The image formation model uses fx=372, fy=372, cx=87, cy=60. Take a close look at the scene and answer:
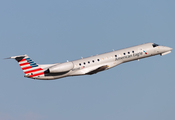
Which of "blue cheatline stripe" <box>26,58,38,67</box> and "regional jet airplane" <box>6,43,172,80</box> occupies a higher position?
"blue cheatline stripe" <box>26,58,38,67</box>

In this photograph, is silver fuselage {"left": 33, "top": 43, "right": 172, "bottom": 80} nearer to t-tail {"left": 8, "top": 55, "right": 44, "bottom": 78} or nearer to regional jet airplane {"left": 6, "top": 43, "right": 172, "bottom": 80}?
regional jet airplane {"left": 6, "top": 43, "right": 172, "bottom": 80}

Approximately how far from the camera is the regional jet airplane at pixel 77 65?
169ft

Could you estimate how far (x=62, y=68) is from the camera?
51.3m

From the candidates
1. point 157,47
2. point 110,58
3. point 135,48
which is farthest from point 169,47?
point 110,58

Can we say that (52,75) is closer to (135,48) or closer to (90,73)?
(90,73)

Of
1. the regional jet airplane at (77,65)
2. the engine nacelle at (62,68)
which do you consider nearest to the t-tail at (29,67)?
the regional jet airplane at (77,65)

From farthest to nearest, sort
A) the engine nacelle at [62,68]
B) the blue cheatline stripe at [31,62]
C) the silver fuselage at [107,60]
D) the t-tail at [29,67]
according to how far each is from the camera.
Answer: the silver fuselage at [107,60] → the blue cheatline stripe at [31,62] → the t-tail at [29,67] → the engine nacelle at [62,68]

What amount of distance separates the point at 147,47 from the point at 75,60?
449 inches

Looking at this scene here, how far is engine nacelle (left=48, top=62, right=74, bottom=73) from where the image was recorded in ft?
167

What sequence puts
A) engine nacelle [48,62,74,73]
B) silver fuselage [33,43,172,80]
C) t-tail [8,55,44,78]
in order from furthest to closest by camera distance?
1. silver fuselage [33,43,172,80]
2. t-tail [8,55,44,78]
3. engine nacelle [48,62,74,73]

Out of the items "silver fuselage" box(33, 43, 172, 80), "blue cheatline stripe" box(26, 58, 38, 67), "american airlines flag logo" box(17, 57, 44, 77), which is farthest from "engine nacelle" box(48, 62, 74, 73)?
"blue cheatline stripe" box(26, 58, 38, 67)

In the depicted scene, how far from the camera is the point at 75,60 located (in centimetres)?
5309

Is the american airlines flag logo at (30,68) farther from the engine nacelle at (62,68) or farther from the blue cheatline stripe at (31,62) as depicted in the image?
the engine nacelle at (62,68)

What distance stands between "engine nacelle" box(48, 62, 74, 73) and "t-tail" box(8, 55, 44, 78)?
2.08 meters
